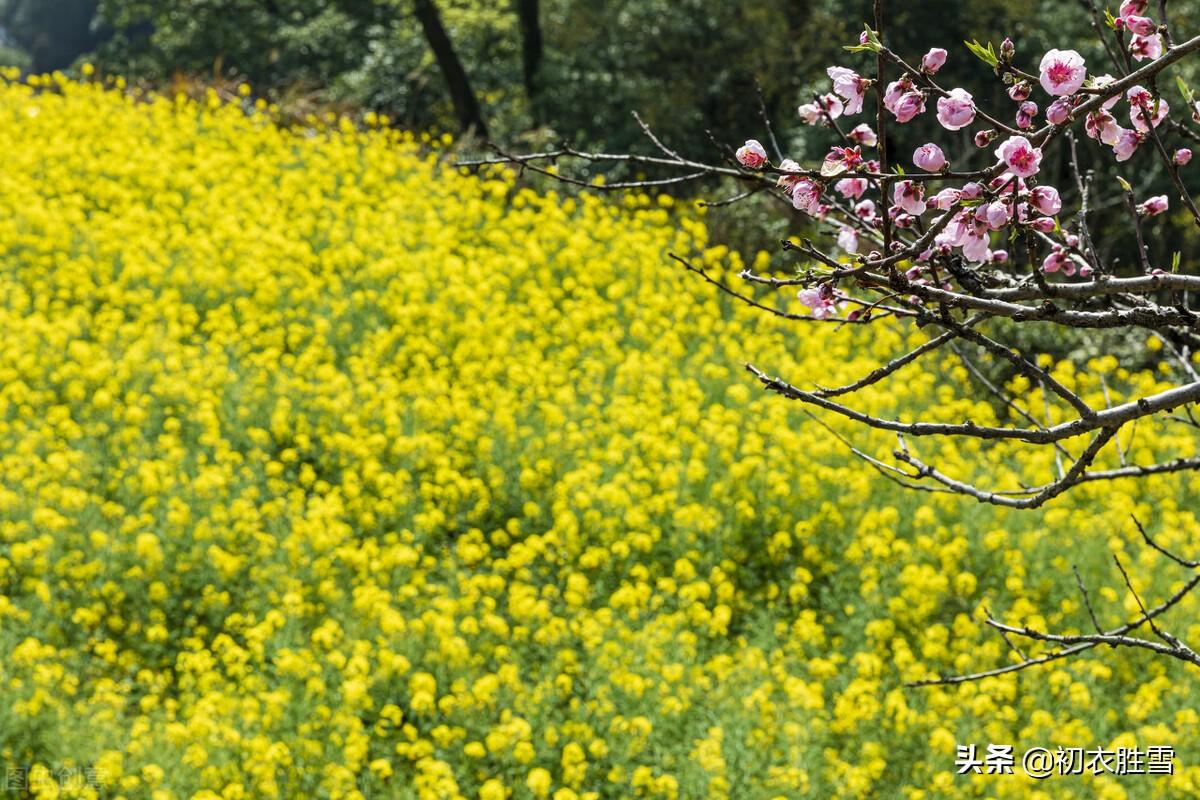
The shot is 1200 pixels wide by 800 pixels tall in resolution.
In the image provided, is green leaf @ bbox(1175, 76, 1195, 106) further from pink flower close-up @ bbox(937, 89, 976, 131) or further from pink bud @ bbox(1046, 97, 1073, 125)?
pink flower close-up @ bbox(937, 89, 976, 131)

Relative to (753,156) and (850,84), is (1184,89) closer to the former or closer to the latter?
(850,84)

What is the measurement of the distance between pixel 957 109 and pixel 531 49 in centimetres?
1233

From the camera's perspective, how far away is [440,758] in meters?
4.72

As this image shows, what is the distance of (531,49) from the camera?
44.2 feet

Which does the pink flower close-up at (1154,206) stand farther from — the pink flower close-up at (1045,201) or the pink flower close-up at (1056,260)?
the pink flower close-up at (1045,201)

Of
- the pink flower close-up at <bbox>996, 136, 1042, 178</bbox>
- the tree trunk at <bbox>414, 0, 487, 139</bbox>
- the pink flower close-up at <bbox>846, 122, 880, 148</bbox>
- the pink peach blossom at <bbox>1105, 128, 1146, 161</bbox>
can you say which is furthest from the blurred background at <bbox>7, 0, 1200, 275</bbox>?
the pink flower close-up at <bbox>996, 136, 1042, 178</bbox>

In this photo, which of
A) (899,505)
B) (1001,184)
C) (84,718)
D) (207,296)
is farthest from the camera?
(207,296)

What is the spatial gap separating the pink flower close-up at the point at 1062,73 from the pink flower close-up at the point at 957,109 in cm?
10

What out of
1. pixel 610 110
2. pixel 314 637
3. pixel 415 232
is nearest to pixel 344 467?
pixel 314 637

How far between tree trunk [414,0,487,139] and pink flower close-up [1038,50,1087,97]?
10.7 meters

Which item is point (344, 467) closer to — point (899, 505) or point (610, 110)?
point (899, 505)

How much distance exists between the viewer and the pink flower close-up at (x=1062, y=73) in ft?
5.33

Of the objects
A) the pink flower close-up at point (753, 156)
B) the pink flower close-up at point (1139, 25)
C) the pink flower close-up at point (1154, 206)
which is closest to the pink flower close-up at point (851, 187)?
the pink flower close-up at point (753, 156)

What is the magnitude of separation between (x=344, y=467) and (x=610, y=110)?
7.22 m
